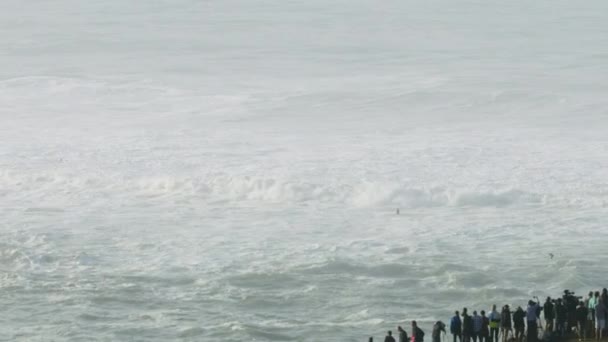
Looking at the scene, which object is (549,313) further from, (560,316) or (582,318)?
(582,318)

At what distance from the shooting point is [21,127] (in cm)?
6322

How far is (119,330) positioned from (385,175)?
1957 centimetres

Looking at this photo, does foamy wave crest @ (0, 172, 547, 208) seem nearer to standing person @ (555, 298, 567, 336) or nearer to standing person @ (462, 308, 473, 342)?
standing person @ (555, 298, 567, 336)

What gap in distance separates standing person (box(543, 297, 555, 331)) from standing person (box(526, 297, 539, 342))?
0.27m


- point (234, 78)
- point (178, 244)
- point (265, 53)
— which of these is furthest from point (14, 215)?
point (265, 53)

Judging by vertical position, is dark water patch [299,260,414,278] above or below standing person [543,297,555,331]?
above

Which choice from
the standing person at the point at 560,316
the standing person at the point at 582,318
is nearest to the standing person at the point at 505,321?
the standing person at the point at 560,316

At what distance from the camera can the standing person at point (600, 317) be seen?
28.5 meters

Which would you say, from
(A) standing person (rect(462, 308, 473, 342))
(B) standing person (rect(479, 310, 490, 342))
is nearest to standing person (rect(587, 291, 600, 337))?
(B) standing person (rect(479, 310, 490, 342))

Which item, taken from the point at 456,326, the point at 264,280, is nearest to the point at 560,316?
the point at 456,326

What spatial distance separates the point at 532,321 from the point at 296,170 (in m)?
24.5

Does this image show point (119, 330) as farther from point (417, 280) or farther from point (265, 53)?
point (265, 53)

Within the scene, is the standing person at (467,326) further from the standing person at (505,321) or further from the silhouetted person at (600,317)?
the silhouetted person at (600,317)

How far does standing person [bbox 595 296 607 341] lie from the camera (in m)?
28.5
